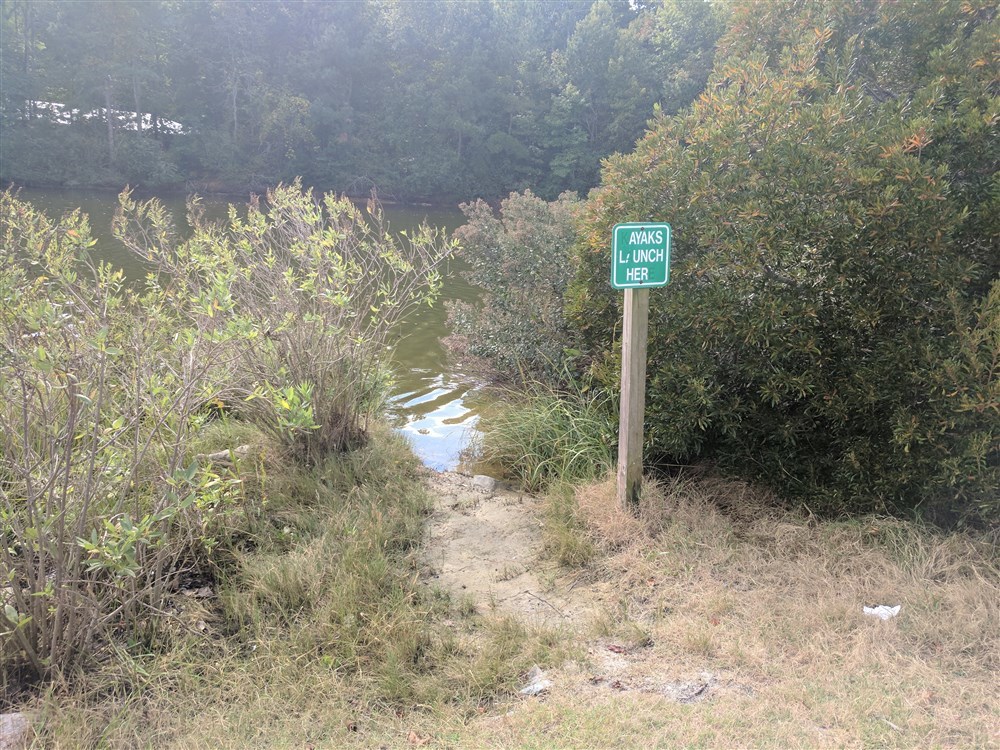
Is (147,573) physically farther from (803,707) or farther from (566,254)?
(566,254)

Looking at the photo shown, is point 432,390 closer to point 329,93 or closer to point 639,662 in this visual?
point 639,662

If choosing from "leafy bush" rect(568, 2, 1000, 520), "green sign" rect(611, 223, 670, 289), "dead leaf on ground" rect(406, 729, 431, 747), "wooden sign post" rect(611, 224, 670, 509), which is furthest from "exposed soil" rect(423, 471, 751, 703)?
"green sign" rect(611, 223, 670, 289)

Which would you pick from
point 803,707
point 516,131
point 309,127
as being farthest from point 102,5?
point 803,707

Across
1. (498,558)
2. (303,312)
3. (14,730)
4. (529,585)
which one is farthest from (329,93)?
(14,730)

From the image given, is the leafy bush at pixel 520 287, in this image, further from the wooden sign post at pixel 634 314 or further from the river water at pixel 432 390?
the wooden sign post at pixel 634 314

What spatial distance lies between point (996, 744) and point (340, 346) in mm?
4458

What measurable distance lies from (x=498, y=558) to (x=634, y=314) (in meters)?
1.69

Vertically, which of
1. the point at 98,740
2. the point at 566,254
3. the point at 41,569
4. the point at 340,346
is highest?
the point at 566,254

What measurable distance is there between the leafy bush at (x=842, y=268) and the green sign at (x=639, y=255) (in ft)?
1.82

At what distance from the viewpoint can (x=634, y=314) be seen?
4434 mm

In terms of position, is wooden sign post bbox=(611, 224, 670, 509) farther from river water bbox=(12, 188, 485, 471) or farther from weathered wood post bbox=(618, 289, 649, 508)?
river water bbox=(12, 188, 485, 471)

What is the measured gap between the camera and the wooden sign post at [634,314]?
4266 mm

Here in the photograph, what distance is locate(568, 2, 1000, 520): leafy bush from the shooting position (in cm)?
422

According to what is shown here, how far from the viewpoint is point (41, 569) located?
313 cm
